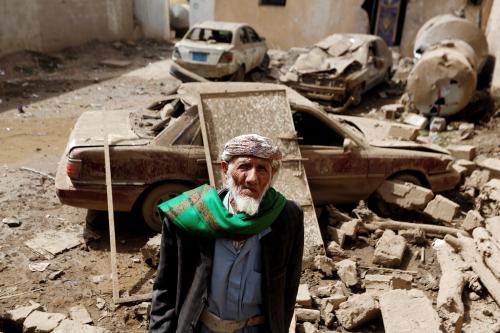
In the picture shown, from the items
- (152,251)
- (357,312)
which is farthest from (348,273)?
(152,251)

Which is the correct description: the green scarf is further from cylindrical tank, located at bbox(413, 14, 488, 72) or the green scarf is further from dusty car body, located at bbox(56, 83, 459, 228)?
cylindrical tank, located at bbox(413, 14, 488, 72)

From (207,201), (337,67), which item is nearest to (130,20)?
(337,67)

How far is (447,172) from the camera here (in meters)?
6.35

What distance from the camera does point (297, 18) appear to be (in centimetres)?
1716

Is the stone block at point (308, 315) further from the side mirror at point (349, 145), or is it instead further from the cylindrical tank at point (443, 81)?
the cylindrical tank at point (443, 81)

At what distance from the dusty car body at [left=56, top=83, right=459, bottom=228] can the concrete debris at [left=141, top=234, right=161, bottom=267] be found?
24.3 inches

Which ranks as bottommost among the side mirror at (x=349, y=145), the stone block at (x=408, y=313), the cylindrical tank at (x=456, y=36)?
the stone block at (x=408, y=313)

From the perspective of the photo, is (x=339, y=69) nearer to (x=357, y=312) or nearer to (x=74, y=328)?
(x=357, y=312)

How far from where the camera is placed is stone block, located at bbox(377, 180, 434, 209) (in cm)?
581

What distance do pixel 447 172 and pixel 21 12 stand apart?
1315cm

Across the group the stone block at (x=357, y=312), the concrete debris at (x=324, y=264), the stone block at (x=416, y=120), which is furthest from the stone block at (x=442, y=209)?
the stone block at (x=416, y=120)

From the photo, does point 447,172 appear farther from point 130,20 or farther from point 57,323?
point 130,20

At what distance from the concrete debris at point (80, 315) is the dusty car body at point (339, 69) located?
26.0 ft

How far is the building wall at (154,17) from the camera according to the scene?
18.8 m
